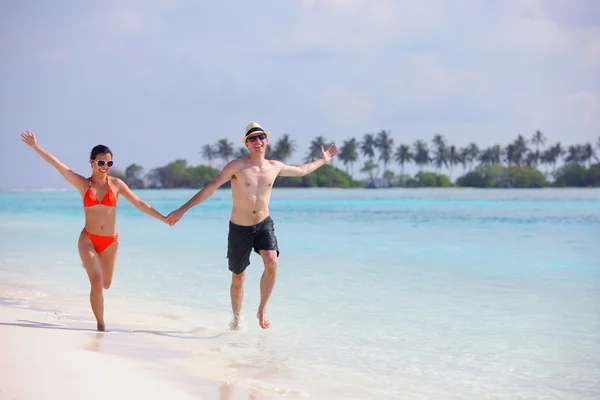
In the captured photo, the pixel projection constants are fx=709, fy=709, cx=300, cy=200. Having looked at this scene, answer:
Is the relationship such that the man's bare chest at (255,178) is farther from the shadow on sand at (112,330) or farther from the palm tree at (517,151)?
the palm tree at (517,151)

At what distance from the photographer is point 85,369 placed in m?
4.93

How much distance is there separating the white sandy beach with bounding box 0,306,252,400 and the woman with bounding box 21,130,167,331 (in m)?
0.52

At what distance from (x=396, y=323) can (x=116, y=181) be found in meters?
3.35

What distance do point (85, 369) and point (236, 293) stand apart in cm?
233

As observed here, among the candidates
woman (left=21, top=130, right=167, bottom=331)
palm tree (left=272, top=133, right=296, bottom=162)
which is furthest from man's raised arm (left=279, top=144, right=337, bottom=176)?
palm tree (left=272, top=133, right=296, bottom=162)

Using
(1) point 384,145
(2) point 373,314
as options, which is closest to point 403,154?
(1) point 384,145

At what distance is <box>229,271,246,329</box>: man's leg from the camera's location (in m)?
6.99

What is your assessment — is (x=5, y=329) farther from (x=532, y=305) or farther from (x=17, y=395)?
(x=532, y=305)

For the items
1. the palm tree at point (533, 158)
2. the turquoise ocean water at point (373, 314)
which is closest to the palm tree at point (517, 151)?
the palm tree at point (533, 158)

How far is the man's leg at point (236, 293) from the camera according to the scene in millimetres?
6988

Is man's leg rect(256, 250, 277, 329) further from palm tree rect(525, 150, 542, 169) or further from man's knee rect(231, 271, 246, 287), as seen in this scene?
palm tree rect(525, 150, 542, 169)

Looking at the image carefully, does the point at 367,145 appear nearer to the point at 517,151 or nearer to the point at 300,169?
the point at 517,151

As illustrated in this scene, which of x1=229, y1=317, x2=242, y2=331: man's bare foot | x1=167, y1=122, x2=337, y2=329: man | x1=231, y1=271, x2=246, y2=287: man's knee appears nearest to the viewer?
x1=167, y1=122, x2=337, y2=329: man

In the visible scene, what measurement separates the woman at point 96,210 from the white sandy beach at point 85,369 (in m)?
0.52
